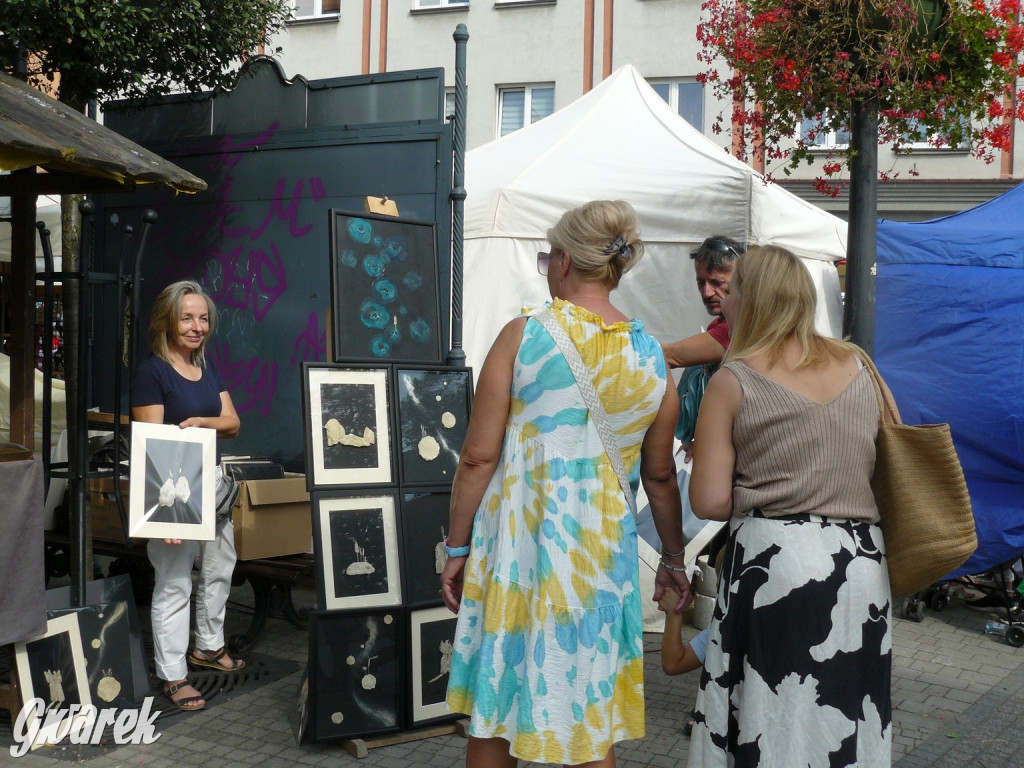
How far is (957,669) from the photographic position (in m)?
5.52

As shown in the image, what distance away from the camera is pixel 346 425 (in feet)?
14.0

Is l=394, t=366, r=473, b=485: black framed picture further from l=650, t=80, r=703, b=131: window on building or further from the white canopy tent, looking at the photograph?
l=650, t=80, r=703, b=131: window on building

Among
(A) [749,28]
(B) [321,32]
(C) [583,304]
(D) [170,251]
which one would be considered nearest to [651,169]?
(A) [749,28]

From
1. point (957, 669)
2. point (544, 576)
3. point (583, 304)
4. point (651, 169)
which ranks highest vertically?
point (651, 169)

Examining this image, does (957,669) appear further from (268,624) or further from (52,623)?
(52,623)

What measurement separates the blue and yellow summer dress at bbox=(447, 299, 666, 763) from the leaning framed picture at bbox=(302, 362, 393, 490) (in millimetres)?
1548

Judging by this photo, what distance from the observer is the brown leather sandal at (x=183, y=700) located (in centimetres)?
448

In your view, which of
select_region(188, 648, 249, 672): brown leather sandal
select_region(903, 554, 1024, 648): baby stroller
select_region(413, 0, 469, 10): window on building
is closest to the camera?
select_region(188, 648, 249, 672): brown leather sandal

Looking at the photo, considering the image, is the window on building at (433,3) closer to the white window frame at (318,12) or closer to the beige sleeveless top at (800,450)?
the white window frame at (318,12)

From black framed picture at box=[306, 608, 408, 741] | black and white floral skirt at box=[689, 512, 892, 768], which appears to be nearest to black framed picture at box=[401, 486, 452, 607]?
black framed picture at box=[306, 608, 408, 741]

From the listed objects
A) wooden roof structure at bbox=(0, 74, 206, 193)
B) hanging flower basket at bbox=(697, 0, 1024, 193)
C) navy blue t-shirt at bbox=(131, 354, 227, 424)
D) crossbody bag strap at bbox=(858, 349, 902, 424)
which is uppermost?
hanging flower basket at bbox=(697, 0, 1024, 193)

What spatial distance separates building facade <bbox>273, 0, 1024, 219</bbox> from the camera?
1762cm

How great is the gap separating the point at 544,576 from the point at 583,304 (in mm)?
719

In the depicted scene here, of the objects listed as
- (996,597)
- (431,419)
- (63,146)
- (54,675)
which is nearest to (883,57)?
(431,419)
